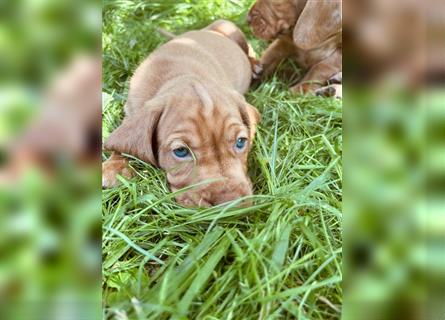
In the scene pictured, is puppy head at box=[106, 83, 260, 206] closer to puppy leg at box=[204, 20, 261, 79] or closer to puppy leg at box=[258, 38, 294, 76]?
puppy leg at box=[258, 38, 294, 76]

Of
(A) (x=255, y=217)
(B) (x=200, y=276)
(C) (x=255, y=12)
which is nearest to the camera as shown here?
(B) (x=200, y=276)

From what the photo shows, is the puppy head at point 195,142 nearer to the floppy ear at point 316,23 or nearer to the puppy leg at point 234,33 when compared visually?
the floppy ear at point 316,23

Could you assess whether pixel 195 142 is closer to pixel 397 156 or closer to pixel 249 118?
pixel 249 118

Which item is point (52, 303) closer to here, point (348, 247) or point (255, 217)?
point (348, 247)

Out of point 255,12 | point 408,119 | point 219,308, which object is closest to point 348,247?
point 408,119

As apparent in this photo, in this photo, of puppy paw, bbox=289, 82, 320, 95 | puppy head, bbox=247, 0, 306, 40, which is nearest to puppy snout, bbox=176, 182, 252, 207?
puppy paw, bbox=289, 82, 320, 95

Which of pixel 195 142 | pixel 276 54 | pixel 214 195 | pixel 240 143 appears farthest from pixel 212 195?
pixel 276 54
